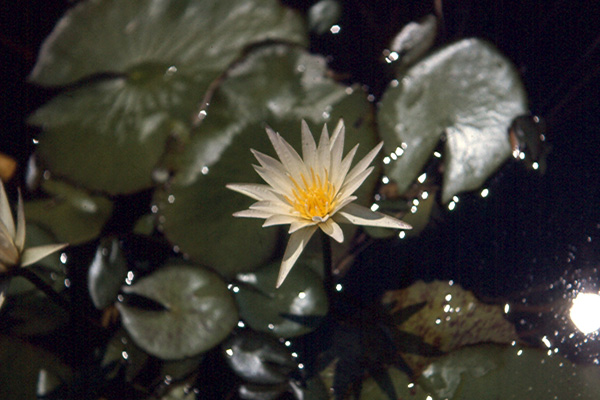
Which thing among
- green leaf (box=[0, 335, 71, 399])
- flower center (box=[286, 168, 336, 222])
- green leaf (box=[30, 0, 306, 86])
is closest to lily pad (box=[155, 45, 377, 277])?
green leaf (box=[30, 0, 306, 86])

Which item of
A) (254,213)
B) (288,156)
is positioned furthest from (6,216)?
(288,156)

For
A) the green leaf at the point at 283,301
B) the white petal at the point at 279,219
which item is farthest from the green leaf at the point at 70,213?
the white petal at the point at 279,219

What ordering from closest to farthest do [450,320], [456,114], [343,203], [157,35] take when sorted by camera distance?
[343,203], [450,320], [456,114], [157,35]

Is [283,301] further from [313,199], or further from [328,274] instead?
[313,199]

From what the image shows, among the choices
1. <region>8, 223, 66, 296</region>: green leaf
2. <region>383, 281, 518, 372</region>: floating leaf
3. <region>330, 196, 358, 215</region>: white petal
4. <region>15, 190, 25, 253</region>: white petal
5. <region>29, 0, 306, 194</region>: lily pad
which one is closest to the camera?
<region>330, 196, 358, 215</region>: white petal

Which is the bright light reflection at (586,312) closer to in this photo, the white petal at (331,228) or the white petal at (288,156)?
the white petal at (331,228)

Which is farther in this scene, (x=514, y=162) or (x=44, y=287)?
(x=514, y=162)

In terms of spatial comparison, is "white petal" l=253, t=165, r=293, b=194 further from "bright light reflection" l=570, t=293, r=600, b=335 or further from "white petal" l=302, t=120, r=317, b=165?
"bright light reflection" l=570, t=293, r=600, b=335
